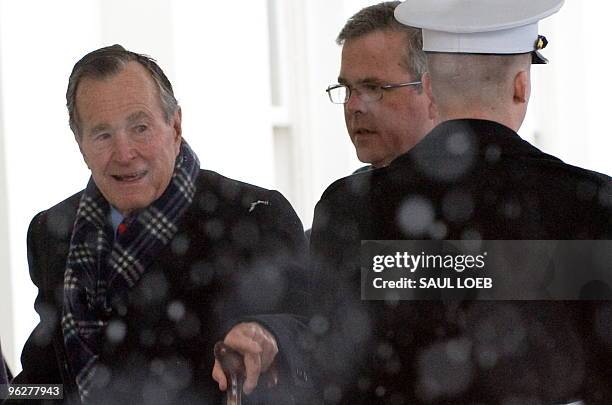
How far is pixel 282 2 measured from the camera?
296 inches

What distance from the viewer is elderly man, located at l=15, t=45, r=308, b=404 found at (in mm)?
3002

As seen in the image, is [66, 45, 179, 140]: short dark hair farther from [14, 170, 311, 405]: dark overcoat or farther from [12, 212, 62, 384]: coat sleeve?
[12, 212, 62, 384]: coat sleeve

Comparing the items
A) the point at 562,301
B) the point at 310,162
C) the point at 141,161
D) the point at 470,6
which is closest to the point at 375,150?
the point at 141,161

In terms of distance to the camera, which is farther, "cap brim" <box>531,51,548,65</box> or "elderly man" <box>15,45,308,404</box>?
"elderly man" <box>15,45,308,404</box>

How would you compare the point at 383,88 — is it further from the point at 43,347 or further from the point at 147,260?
the point at 43,347

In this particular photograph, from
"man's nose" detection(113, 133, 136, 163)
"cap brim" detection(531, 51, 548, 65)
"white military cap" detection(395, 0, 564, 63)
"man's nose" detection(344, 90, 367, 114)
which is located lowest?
"man's nose" detection(113, 133, 136, 163)

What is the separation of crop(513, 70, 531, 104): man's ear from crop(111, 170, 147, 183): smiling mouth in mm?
1104

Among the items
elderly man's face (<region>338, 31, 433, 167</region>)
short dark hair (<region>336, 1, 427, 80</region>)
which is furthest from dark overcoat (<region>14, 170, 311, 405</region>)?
short dark hair (<region>336, 1, 427, 80</region>)

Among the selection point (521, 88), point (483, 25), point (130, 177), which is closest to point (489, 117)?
point (521, 88)

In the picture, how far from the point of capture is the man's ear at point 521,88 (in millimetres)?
2406

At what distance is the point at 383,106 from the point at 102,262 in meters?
0.89

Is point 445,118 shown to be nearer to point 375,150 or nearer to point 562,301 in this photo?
point 562,301

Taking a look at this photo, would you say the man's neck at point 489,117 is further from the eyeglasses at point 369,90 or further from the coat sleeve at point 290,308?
the eyeglasses at point 369,90

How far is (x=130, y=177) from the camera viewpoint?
3109 millimetres
